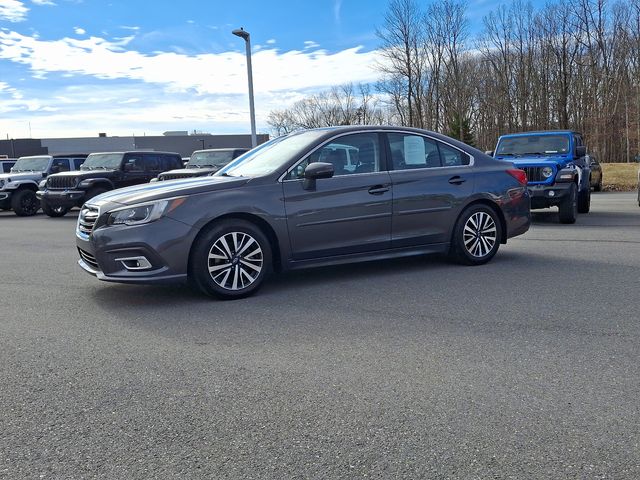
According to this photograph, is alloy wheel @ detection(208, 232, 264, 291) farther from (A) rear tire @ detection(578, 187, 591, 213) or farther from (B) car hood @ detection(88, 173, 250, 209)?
(A) rear tire @ detection(578, 187, 591, 213)

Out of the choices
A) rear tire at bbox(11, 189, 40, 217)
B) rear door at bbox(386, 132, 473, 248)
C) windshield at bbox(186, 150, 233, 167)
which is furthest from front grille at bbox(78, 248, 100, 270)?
rear tire at bbox(11, 189, 40, 217)

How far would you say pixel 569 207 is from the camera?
1155 cm

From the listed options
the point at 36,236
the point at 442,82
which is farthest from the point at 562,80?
the point at 36,236

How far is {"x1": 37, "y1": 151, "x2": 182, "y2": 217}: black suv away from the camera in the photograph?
16.5 m

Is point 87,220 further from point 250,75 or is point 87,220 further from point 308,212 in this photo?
point 250,75

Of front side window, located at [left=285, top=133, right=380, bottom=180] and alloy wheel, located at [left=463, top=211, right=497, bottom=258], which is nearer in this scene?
front side window, located at [left=285, top=133, right=380, bottom=180]

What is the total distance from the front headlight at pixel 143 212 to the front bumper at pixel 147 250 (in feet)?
0.19

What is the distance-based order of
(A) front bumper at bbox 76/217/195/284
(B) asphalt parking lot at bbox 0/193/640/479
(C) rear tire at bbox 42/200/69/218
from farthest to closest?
(C) rear tire at bbox 42/200/69/218 → (A) front bumper at bbox 76/217/195/284 → (B) asphalt parking lot at bbox 0/193/640/479

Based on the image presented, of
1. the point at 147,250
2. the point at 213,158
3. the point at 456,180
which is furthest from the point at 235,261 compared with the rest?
the point at 213,158

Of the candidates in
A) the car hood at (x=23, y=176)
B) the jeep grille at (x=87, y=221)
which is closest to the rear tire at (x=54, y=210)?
the car hood at (x=23, y=176)

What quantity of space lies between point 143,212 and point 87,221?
80 centimetres

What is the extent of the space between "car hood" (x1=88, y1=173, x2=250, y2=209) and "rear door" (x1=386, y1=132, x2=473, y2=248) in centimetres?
181

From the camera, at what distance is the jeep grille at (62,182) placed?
16.6 meters

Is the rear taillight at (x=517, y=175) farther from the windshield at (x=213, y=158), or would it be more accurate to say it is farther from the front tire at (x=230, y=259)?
the windshield at (x=213, y=158)
